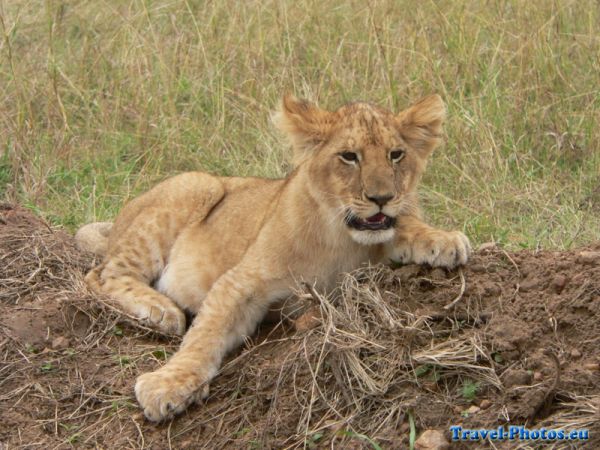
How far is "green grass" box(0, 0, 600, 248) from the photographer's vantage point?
20.5 ft

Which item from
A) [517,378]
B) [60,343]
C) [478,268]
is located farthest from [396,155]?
[60,343]

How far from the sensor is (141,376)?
4.11 metres

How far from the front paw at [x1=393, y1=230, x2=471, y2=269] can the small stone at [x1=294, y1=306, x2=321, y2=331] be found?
408mm

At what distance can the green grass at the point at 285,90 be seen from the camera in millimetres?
6262

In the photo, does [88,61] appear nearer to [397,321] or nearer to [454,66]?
[454,66]

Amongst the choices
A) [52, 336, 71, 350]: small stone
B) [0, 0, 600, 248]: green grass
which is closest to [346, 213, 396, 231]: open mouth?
[52, 336, 71, 350]: small stone

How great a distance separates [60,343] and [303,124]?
1.37 meters

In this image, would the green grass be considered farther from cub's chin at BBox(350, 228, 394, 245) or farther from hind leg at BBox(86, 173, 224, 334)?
cub's chin at BBox(350, 228, 394, 245)

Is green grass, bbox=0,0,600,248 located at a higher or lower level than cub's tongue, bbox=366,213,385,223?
lower

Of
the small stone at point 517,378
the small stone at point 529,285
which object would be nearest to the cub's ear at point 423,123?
the small stone at point 529,285

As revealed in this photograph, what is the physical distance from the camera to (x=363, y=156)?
4137 millimetres

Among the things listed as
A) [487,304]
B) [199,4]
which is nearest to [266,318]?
[487,304]

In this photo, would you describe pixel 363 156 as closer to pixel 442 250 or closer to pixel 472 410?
pixel 442 250

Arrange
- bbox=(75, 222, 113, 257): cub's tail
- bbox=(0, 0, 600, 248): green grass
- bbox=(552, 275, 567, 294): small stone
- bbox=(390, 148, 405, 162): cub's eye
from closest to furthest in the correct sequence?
bbox=(552, 275, 567, 294): small stone → bbox=(390, 148, 405, 162): cub's eye → bbox=(75, 222, 113, 257): cub's tail → bbox=(0, 0, 600, 248): green grass
